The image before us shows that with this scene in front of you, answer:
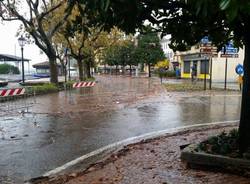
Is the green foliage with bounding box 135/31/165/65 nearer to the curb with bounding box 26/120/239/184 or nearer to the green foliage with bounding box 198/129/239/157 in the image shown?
the curb with bounding box 26/120/239/184

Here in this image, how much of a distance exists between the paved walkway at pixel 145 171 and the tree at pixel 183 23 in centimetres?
99

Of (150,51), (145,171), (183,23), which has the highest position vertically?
(150,51)

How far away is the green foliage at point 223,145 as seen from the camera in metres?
6.45

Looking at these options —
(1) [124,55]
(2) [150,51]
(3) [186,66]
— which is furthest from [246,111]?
(1) [124,55]

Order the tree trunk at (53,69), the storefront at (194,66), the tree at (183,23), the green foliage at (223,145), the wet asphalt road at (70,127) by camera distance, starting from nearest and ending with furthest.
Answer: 1. the tree at (183,23)
2. the green foliage at (223,145)
3. the wet asphalt road at (70,127)
4. the tree trunk at (53,69)
5. the storefront at (194,66)

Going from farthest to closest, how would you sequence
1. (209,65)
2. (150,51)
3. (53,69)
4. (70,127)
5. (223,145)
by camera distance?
(150,51)
(209,65)
(53,69)
(70,127)
(223,145)

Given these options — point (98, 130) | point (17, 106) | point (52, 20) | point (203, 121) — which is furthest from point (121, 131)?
point (52, 20)

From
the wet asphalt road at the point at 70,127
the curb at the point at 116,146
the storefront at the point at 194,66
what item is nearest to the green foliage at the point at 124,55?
the storefront at the point at 194,66

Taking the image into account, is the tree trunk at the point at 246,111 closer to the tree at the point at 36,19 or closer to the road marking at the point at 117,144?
the road marking at the point at 117,144

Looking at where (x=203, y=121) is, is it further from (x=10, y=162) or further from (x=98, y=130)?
(x=10, y=162)

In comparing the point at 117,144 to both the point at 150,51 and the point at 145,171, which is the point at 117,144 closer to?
the point at 145,171

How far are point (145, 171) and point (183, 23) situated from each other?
2.67 m

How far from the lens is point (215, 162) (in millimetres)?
6141

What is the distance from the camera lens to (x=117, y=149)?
28.5ft
